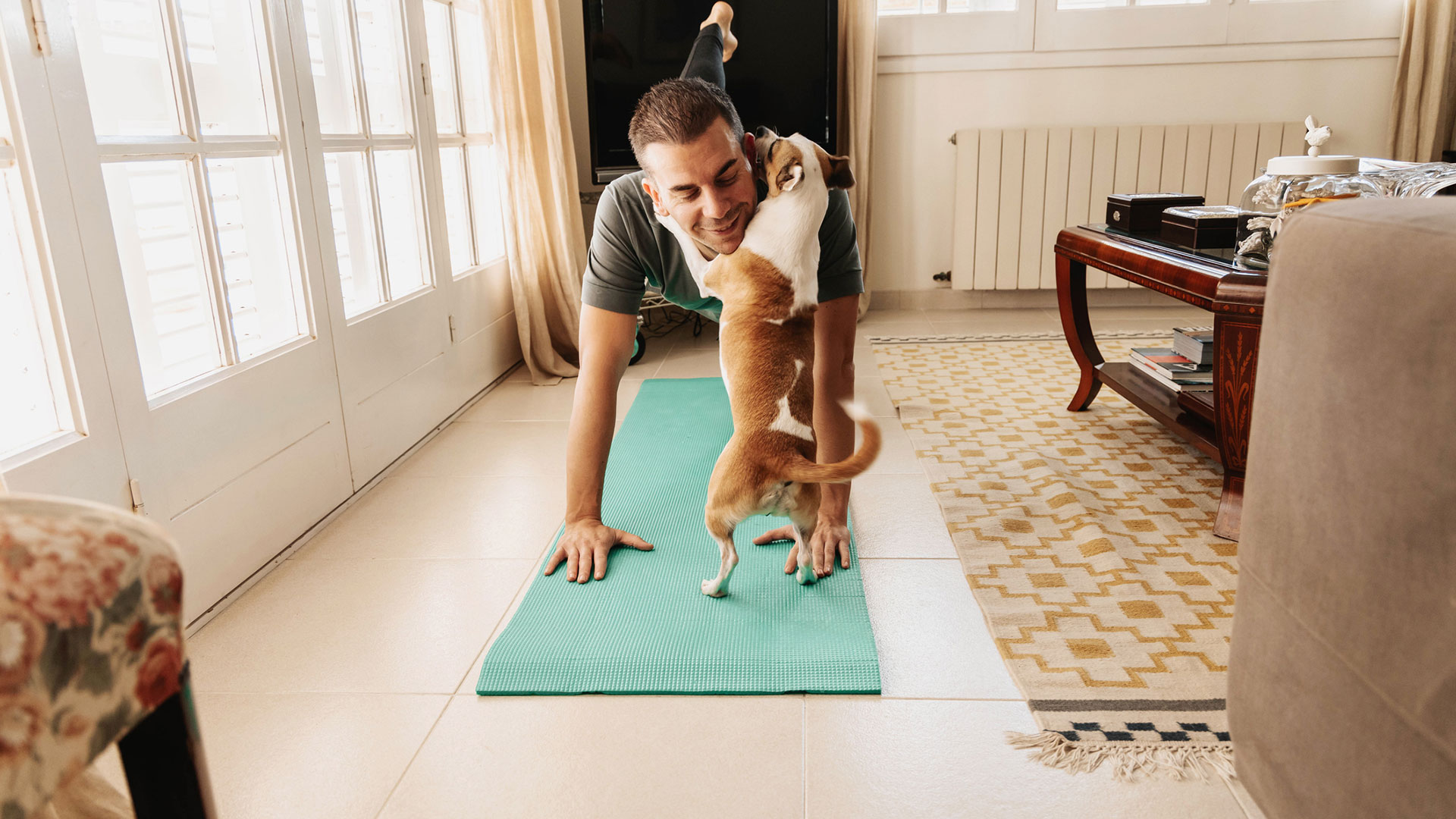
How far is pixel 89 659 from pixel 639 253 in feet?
4.23

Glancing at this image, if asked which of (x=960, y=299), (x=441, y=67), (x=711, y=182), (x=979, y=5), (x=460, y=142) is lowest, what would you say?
(x=960, y=299)

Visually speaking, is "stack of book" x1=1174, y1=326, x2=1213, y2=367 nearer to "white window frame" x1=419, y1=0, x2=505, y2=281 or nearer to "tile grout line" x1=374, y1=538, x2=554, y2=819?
"tile grout line" x1=374, y1=538, x2=554, y2=819

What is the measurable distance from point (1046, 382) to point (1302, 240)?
2235 mm

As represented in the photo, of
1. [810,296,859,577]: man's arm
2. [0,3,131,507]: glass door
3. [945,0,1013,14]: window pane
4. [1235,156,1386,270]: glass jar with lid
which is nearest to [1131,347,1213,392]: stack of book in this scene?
[1235,156,1386,270]: glass jar with lid

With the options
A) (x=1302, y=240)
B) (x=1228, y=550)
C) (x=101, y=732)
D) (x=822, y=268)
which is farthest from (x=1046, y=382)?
(x=101, y=732)

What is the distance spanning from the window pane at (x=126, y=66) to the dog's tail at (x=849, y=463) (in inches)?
47.4

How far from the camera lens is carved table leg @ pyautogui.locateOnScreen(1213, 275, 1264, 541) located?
1599 mm

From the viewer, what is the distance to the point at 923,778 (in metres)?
1.11

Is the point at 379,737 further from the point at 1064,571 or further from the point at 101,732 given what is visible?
the point at 1064,571

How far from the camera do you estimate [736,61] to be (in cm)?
347

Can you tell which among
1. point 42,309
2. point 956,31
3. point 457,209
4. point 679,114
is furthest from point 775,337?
point 956,31

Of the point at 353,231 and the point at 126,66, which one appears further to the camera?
the point at 353,231

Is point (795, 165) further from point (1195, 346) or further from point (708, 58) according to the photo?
point (1195, 346)

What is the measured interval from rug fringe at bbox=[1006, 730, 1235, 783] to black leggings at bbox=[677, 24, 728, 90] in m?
1.27
